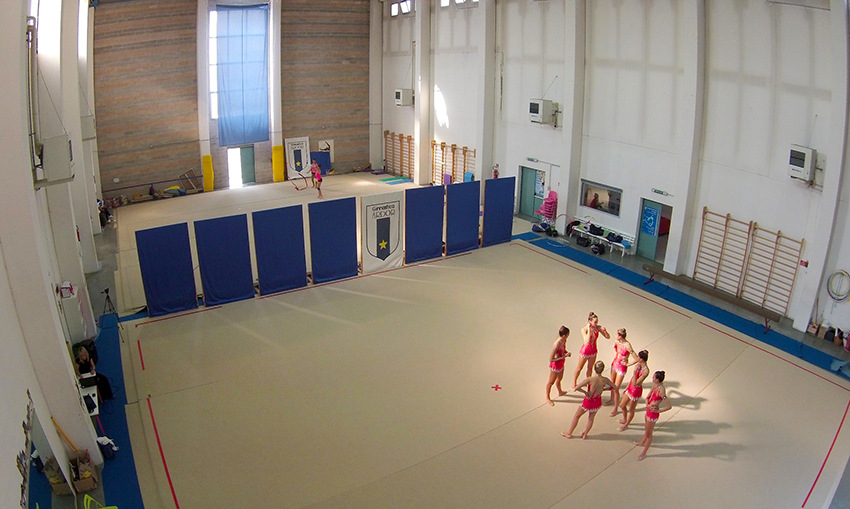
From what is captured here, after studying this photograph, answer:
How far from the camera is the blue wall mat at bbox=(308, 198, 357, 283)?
1485cm

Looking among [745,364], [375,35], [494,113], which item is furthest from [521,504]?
[375,35]

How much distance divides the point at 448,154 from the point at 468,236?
7863 millimetres

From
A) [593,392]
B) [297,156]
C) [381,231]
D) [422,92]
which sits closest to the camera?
[593,392]

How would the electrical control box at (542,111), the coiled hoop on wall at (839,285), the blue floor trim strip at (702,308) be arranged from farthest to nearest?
the electrical control box at (542,111) → the coiled hoop on wall at (839,285) → the blue floor trim strip at (702,308)


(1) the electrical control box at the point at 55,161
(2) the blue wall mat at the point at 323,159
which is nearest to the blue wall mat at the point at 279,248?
(1) the electrical control box at the point at 55,161

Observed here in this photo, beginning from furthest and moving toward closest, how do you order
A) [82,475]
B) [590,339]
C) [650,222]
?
[650,222] < [590,339] < [82,475]

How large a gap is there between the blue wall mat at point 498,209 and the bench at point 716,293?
14.3 ft

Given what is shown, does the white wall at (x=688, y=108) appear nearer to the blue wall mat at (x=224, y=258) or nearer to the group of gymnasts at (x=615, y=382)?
the group of gymnasts at (x=615, y=382)

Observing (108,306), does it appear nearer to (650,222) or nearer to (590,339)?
(590,339)

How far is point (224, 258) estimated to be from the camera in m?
13.8

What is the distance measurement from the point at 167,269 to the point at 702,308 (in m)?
12.7

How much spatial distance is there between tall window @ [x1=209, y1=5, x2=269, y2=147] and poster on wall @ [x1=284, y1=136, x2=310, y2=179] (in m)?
1.47

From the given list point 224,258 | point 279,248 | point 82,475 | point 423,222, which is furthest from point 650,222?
point 82,475

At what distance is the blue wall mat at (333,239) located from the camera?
48.7ft
